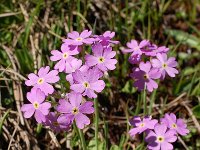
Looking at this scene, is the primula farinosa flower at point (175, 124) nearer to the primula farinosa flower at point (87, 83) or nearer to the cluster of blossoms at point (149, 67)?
the cluster of blossoms at point (149, 67)

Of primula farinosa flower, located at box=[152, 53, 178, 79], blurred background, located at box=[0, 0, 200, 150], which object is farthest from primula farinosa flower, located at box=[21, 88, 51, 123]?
primula farinosa flower, located at box=[152, 53, 178, 79]

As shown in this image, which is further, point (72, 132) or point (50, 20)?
point (50, 20)

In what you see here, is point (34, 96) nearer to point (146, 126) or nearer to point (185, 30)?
point (146, 126)

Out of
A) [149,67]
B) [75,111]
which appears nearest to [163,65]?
[149,67]

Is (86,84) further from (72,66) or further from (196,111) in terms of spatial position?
(196,111)

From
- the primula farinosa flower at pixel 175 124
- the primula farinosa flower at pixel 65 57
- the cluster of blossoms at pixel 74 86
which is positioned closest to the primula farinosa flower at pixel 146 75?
the primula farinosa flower at pixel 175 124

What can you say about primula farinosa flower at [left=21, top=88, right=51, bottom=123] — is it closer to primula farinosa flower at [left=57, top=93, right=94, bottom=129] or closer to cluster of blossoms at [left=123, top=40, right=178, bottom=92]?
primula farinosa flower at [left=57, top=93, right=94, bottom=129]

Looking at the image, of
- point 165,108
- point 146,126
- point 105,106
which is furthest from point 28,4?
point 146,126
